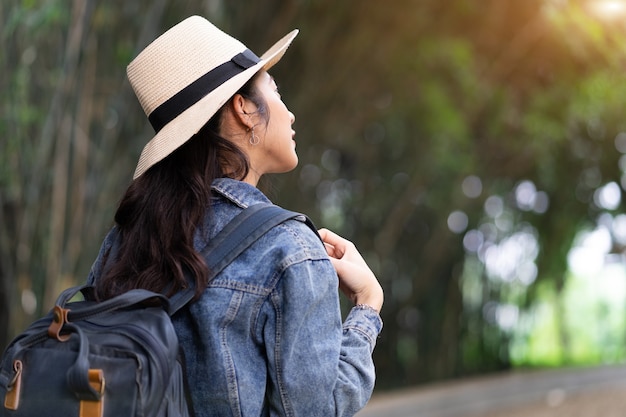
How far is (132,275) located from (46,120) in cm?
294

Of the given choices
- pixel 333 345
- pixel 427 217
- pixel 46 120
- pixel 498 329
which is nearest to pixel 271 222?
pixel 333 345

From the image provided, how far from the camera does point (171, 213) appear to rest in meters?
1.46

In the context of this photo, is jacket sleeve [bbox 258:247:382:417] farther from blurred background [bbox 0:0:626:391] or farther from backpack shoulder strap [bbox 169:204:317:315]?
blurred background [bbox 0:0:626:391]

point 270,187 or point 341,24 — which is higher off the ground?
point 341,24

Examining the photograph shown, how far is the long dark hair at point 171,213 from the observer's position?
1.41 metres

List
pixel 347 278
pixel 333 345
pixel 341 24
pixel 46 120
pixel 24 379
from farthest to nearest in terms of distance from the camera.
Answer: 1. pixel 341 24
2. pixel 46 120
3. pixel 347 278
4. pixel 333 345
5. pixel 24 379

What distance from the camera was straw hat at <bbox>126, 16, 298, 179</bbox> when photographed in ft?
Result: 4.99

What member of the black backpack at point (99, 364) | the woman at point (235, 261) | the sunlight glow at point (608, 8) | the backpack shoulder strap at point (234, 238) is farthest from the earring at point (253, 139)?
the sunlight glow at point (608, 8)

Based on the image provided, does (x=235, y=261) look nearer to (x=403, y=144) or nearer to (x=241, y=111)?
(x=241, y=111)

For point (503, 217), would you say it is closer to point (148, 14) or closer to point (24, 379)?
point (148, 14)

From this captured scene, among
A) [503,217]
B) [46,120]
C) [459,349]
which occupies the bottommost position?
[459,349]

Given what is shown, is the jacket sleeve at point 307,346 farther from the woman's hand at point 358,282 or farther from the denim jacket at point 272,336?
the woman's hand at point 358,282

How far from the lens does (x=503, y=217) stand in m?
11.4

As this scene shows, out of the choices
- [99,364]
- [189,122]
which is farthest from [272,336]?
[189,122]
